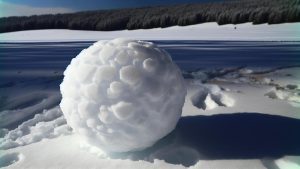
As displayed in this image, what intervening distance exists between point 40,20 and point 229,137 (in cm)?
362

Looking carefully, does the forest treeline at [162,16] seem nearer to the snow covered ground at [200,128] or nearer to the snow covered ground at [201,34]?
the snow covered ground at [201,34]

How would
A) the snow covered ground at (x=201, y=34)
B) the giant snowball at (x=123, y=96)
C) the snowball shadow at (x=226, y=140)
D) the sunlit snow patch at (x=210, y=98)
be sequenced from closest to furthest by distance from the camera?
1. the giant snowball at (x=123, y=96)
2. the snowball shadow at (x=226, y=140)
3. the sunlit snow patch at (x=210, y=98)
4. the snow covered ground at (x=201, y=34)

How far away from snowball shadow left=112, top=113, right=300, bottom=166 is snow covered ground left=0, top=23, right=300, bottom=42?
9.83 feet

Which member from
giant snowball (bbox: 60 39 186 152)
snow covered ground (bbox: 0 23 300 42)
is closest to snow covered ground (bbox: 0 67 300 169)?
giant snowball (bbox: 60 39 186 152)

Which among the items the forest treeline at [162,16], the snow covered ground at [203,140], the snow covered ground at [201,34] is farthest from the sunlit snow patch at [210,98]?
the snow covered ground at [201,34]

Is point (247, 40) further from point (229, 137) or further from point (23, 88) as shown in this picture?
point (229, 137)

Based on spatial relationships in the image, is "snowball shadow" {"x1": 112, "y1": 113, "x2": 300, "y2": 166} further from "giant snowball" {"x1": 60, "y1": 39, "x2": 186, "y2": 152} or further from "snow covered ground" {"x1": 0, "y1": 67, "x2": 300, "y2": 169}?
"giant snowball" {"x1": 60, "y1": 39, "x2": 186, "y2": 152}

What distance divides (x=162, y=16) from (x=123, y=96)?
3.39m

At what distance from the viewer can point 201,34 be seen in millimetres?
7164

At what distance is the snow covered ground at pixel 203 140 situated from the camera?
2396mm

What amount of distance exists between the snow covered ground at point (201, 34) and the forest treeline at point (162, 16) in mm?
216

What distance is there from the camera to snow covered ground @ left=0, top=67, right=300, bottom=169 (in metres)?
2.40

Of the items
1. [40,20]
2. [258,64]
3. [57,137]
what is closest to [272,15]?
[258,64]

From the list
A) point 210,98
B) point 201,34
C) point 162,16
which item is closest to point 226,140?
point 210,98
